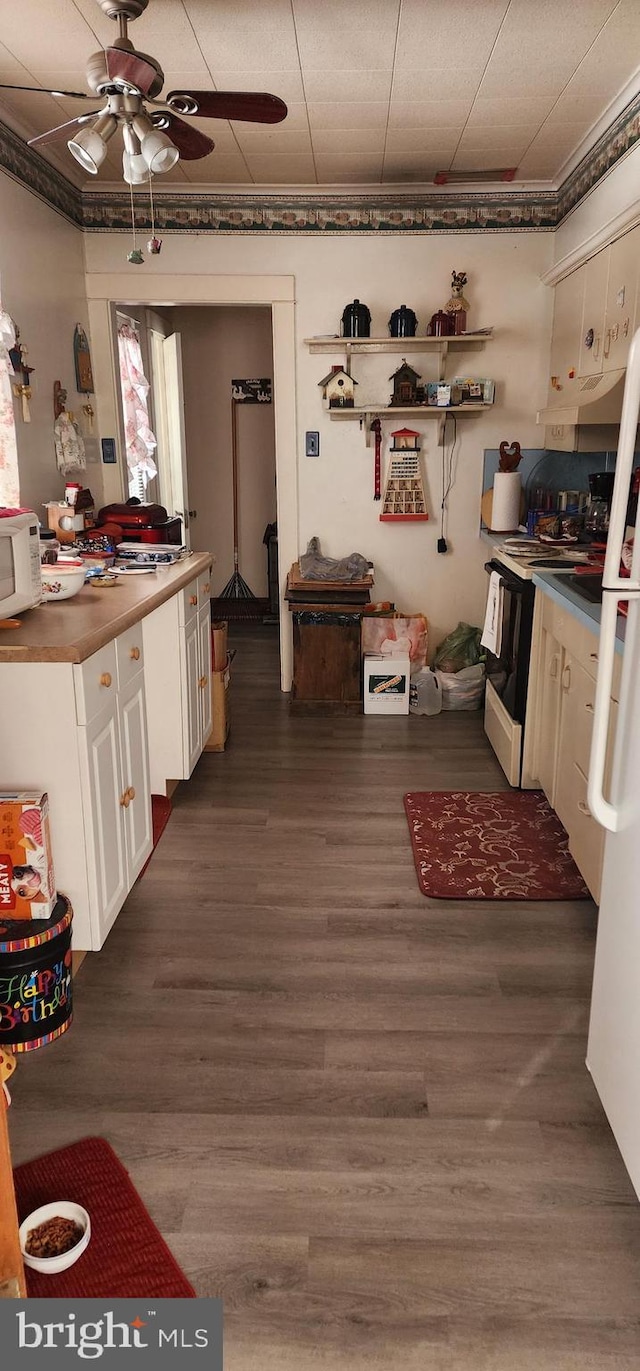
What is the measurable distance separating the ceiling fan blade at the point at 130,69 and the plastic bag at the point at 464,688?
122 inches

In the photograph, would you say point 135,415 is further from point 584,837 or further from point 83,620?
point 584,837

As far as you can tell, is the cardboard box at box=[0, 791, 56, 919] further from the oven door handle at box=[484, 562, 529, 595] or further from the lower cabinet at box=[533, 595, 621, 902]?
the oven door handle at box=[484, 562, 529, 595]

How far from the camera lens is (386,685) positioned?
15.5 ft

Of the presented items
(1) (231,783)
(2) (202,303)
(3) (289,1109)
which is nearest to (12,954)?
(3) (289,1109)

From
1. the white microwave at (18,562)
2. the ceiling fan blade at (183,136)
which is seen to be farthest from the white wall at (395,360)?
the white microwave at (18,562)

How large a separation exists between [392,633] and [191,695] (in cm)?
173

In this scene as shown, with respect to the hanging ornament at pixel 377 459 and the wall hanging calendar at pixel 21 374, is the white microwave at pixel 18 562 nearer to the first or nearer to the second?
the wall hanging calendar at pixel 21 374

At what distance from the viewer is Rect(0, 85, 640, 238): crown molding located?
456cm

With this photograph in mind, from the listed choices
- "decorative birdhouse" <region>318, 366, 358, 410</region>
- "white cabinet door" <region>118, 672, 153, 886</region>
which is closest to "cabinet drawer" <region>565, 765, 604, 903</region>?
"white cabinet door" <region>118, 672, 153, 886</region>

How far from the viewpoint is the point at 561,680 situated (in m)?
3.12

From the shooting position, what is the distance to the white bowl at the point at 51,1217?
153cm

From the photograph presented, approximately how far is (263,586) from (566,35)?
187 inches

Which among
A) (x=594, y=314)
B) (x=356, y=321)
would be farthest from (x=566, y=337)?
(x=356, y=321)

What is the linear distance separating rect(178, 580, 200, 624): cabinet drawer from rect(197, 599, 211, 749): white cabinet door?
4.1 inches
